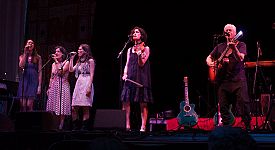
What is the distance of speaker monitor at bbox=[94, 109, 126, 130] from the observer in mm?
5938

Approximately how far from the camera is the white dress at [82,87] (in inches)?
311

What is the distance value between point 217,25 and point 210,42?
0.45 m

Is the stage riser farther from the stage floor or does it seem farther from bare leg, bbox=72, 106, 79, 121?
the stage floor

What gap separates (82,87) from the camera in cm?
797

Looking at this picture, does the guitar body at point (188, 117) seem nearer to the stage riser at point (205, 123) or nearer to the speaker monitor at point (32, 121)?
the stage riser at point (205, 123)

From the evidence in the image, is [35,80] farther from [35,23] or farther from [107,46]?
[35,23]

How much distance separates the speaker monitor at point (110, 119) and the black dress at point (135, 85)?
3.75 ft

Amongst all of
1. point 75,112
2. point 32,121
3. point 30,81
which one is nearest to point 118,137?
point 32,121

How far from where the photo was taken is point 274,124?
7.95 m

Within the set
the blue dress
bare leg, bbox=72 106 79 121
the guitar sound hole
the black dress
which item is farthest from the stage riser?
the blue dress

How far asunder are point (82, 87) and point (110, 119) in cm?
217

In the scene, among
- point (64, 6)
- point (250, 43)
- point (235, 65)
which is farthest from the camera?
point (64, 6)

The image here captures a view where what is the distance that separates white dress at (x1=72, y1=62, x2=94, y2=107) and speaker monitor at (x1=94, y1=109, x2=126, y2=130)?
194 centimetres

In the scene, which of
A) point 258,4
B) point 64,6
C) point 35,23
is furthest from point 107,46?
point 258,4
